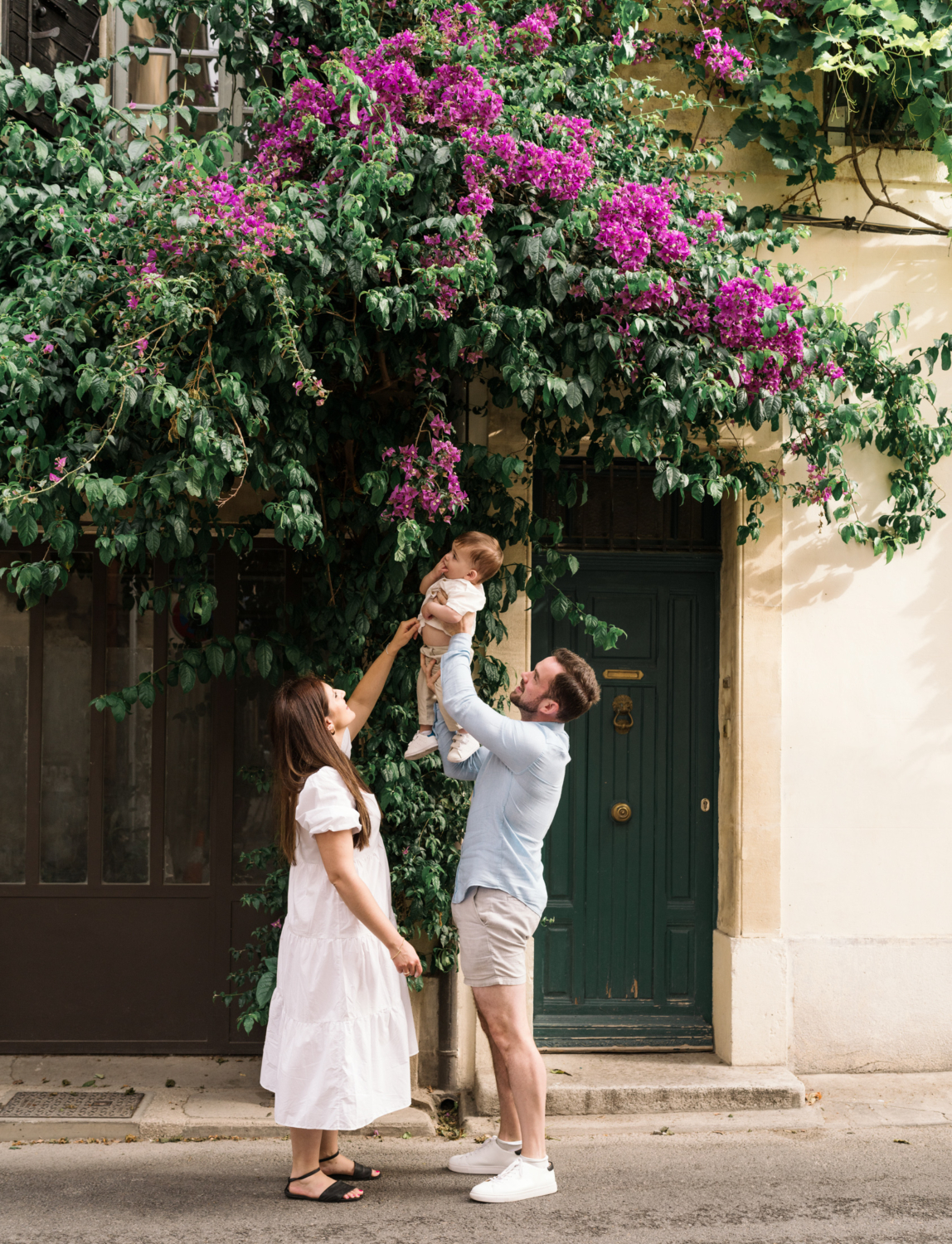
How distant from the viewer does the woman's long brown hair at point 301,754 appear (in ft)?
12.7

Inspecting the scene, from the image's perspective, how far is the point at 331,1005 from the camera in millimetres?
3814

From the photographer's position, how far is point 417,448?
15.5 feet

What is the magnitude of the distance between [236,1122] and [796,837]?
293 centimetres

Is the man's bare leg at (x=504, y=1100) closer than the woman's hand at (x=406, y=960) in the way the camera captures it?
No

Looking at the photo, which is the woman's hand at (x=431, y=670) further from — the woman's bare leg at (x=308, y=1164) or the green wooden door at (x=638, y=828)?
the woman's bare leg at (x=308, y=1164)

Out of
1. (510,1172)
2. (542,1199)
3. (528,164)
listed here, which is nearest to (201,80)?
(528,164)

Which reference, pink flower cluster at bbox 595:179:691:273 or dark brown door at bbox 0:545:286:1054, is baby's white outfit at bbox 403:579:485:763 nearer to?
pink flower cluster at bbox 595:179:691:273

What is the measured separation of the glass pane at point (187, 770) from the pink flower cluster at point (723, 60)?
12.0 ft

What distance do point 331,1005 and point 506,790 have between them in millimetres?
949

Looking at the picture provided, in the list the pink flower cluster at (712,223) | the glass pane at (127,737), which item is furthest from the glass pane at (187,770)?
the pink flower cluster at (712,223)

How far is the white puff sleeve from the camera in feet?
12.2

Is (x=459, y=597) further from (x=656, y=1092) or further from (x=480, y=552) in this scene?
(x=656, y=1092)

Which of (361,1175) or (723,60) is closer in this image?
(361,1175)

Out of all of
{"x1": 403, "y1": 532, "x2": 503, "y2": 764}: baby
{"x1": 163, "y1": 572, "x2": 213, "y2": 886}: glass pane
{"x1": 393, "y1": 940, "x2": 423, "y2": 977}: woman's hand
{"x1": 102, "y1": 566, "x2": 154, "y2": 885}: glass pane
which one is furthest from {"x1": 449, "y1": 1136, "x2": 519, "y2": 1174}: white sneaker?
{"x1": 102, "y1": 566, "x2": 154, "y2": 885}: glass pane
